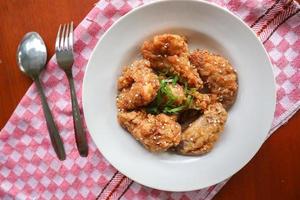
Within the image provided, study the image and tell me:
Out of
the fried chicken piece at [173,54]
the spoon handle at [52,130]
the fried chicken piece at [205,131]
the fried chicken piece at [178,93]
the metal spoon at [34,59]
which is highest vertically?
the fried chicken piece at [173,54]

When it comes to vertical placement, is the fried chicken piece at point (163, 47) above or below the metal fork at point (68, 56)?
above

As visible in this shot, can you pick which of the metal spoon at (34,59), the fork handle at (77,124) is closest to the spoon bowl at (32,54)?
the metal spoon at (34,59)

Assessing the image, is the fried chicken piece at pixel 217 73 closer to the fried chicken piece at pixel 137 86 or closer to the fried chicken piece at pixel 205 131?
the fried chicken piece at pixel 205 131

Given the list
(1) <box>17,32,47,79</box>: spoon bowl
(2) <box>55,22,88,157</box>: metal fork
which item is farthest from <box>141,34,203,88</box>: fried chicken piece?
(1) <box>17,32,47,79</box>: spoon bowl

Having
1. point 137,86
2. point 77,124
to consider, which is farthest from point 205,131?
point 77,124

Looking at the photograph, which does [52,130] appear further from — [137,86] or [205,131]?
[205,131]

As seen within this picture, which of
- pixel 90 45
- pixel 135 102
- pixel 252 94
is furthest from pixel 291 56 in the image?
pixel 90 45
